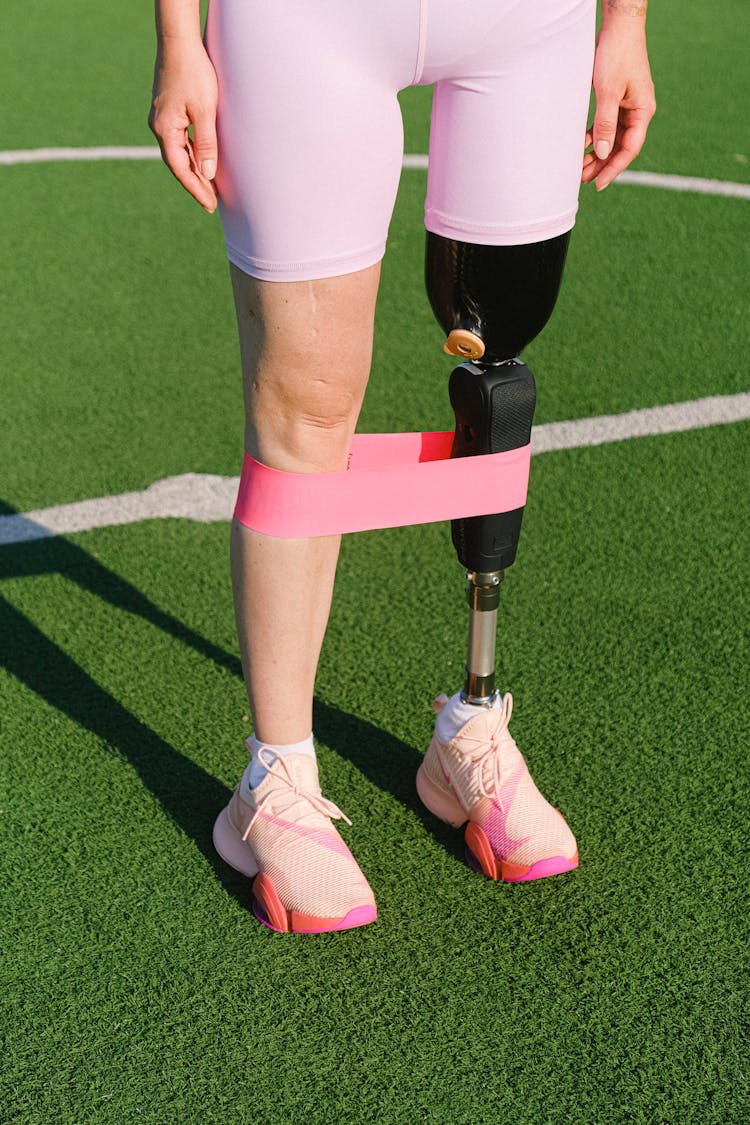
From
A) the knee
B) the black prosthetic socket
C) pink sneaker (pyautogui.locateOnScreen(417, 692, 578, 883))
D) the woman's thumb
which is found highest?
the woman's thumb

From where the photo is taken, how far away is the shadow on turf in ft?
6.70

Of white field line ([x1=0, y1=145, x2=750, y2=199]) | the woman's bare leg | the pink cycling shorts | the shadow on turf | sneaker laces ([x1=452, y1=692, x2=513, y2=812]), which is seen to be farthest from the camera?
white field line ([x1=0, y1=145, x2=750, y2=199])

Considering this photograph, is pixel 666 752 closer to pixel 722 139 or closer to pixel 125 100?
pixel 722 139

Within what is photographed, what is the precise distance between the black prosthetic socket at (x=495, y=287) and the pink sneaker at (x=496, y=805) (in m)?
0.64

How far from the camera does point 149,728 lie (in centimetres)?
222

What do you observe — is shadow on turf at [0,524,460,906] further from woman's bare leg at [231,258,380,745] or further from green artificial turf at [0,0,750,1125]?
woman's bare leg at [231,258,380,745]

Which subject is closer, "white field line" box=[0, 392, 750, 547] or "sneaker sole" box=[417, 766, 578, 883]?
"sneaker sole" box=[417, 766, 578, 883]

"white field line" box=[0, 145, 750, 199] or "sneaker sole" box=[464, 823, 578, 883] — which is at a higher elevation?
"white field line" box=[0, 145, 750, 199]

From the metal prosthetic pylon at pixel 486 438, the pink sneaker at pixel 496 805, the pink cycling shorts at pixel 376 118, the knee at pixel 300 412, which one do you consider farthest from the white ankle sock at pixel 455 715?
the pink cycling shorts at pixel 376 118

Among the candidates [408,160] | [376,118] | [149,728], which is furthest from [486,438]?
[408,160]

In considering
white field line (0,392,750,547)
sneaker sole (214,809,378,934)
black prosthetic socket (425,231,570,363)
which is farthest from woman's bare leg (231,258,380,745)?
white field line (0,392,750,547)

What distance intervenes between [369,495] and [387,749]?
696mm

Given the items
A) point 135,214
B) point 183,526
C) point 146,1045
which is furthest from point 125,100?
point 146,1045

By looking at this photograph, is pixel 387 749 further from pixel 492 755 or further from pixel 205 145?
pixel 205 145
